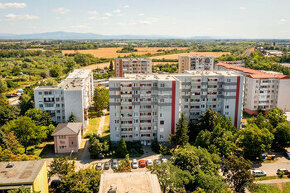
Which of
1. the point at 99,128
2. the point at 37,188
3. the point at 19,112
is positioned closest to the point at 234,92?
the point at 99,128

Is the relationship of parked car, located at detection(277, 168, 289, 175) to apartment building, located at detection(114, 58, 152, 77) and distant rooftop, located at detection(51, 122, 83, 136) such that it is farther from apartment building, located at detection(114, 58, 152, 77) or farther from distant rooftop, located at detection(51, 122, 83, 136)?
apartment building, located at detection(114, 58, 152, 77)

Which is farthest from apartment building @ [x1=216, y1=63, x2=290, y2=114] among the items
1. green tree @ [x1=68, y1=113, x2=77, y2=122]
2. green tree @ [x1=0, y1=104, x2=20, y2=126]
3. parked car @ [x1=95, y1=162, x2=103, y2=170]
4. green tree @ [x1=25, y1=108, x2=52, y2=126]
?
green tree @ [x1=0, y1=104, x2=20, y2=126]

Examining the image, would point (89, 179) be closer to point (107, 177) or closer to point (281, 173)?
point (107, 177)

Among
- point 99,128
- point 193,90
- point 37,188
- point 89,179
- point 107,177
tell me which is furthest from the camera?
point 99,128

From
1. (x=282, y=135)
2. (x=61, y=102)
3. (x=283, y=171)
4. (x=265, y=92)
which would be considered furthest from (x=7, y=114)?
(x=265, y=92)

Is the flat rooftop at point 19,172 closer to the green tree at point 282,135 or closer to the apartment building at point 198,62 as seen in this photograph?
the green tree at point 282,135
